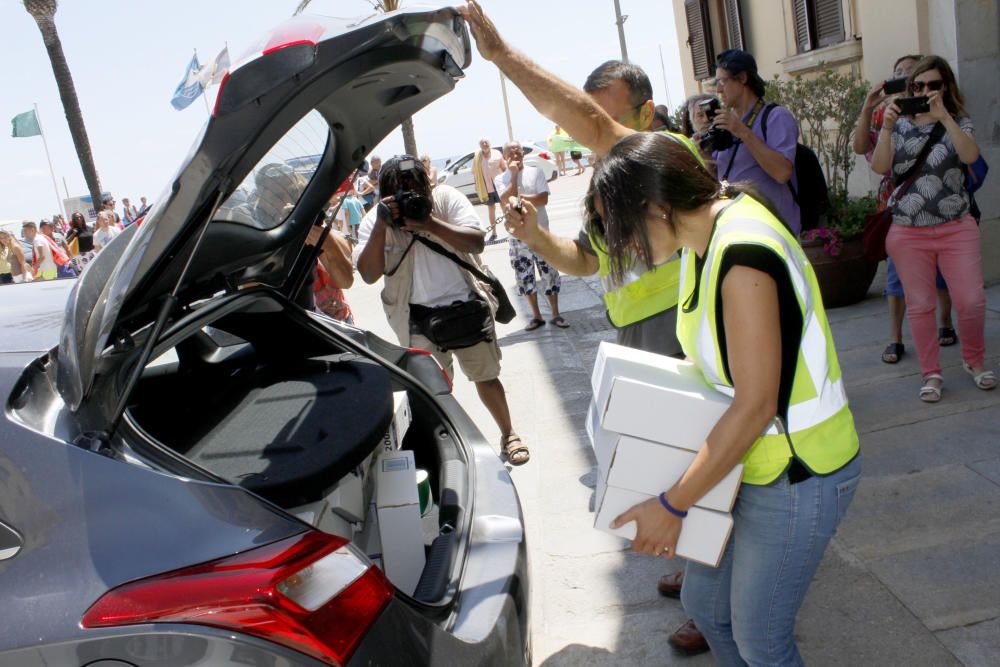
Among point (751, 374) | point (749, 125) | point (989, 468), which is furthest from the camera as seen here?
point (749, 125)

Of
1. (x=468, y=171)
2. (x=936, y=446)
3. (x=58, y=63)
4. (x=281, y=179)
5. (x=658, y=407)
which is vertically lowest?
(x=468, y=171)

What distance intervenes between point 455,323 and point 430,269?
32 cm

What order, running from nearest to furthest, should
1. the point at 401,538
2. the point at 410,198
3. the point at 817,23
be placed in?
the point at 401,538, the point at 410,198, the point at 817,23

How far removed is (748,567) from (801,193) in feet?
9.30

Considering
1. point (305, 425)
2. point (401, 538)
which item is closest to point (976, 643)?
point (401, 538)

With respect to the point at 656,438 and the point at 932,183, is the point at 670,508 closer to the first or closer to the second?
the point at 656,438

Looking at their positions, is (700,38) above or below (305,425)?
above

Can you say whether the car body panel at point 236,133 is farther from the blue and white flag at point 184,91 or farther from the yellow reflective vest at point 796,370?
the blue and white flag at point 184,91

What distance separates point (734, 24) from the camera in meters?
11.0

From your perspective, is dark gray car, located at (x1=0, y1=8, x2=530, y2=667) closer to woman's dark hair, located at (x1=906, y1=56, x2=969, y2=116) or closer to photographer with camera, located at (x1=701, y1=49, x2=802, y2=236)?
Result: photographer with camera, located at (x1=701, y1=49, x2=802, y2=236)

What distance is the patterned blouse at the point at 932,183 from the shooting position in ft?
14.6

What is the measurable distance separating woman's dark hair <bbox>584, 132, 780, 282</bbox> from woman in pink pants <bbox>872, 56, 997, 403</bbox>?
9.93 ft

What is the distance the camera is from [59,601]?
1614mm

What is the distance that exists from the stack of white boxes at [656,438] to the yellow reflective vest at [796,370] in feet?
0.23
